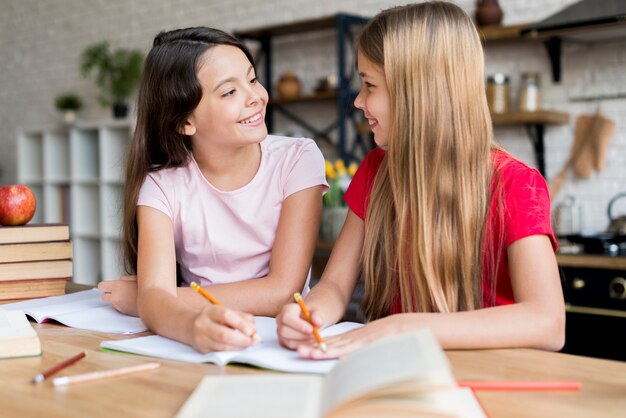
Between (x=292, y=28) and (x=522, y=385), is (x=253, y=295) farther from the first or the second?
(x=292, y=28)

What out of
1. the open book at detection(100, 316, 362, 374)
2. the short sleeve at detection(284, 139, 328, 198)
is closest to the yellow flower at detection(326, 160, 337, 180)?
the short sleeve at detection(284, 139, 328, 198)

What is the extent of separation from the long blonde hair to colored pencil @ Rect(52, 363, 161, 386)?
21.9 inches

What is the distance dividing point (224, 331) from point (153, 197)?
0.62 m

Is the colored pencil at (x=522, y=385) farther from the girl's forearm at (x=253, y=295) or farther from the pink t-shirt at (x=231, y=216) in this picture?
the pink t-shirt at (x=231, y=216)

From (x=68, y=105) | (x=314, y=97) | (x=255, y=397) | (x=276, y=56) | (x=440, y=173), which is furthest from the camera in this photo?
(x=68, y=105)

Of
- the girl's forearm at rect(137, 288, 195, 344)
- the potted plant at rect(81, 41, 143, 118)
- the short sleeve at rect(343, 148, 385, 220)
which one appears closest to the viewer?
the girl's forearm at rect(137, 288, 195, 344)

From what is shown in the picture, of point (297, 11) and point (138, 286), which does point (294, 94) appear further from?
point (138, 286)

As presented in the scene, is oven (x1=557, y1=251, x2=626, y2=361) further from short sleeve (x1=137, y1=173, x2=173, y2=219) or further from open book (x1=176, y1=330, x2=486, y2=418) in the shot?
open book (x1=176, y1=330, x2=486, y2=418)

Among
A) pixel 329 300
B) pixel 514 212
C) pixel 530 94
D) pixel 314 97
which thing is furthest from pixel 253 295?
pixel 314 97

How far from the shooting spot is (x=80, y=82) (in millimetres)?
5879

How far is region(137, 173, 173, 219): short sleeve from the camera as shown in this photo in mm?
1638

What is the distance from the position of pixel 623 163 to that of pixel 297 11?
210 centimetres

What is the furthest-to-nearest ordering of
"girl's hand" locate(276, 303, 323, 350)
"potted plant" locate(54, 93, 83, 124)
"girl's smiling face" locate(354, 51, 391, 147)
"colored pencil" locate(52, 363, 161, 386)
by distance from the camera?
"potted plant" locate(54, 93, 83, 124) → "girl's smiling face" locate(354, 51, 391, 147) → "girl's hand" locate(276, 303, 323, 350) → "colored pencil" locate(52, 363, 161, 386)

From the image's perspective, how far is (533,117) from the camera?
330cm
